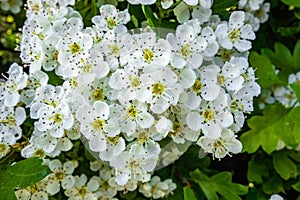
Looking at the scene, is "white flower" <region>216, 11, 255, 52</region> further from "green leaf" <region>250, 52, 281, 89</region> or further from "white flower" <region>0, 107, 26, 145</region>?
"white flower" <region>0, 107, 26, 145</region>

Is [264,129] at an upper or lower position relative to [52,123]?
lower

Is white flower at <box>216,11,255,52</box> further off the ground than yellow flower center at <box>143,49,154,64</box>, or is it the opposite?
yellow flower center at <box>143,49,154,64</box>

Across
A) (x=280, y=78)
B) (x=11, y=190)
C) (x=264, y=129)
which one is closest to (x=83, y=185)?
(x=11, y=190)

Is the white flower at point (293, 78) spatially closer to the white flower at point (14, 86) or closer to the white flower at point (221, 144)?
the white flower at point (221, 144)

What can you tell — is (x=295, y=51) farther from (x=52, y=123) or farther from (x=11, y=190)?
(x=11, y=190)

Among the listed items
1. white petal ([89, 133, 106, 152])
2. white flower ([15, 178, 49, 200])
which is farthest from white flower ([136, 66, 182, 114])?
white flower ([15, 178, 49, 200])

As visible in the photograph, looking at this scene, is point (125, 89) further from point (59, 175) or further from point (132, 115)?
point (59, 175)
